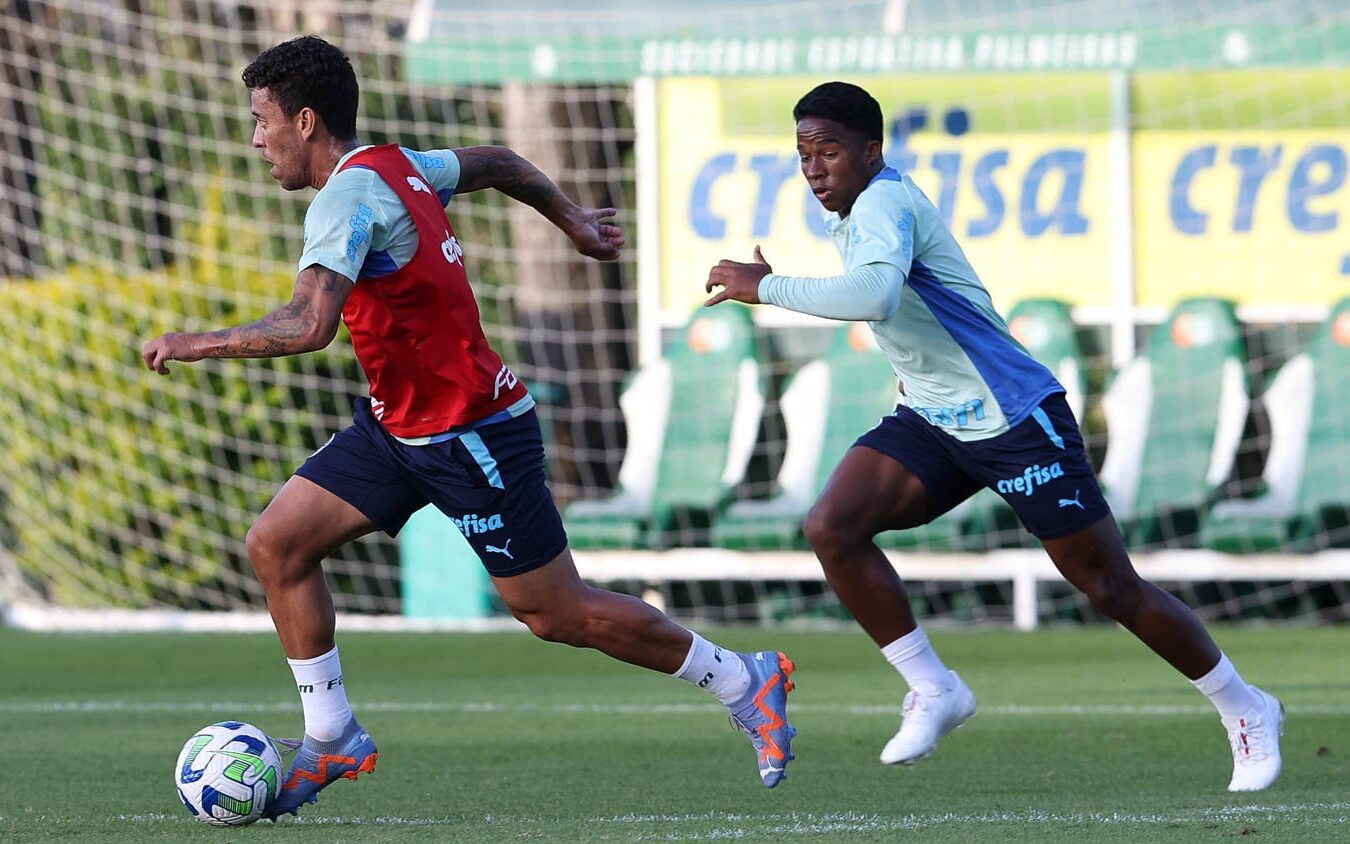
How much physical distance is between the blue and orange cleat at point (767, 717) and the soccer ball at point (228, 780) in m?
1.21

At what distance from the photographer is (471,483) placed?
564cm

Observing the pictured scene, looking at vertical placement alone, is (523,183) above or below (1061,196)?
above

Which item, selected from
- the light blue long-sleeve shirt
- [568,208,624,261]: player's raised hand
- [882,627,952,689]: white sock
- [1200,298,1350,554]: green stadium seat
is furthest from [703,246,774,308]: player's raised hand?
[1200,298,1350,554]: green stadium seat

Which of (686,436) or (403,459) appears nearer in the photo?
(403,459)

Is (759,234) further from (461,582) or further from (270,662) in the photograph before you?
(270,662)

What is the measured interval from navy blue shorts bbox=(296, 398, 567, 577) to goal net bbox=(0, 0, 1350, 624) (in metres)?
6.87

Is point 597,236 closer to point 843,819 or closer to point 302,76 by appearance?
point 302,76

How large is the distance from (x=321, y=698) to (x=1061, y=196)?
8.20m

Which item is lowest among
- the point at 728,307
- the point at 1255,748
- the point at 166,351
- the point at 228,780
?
the point at 1255,748

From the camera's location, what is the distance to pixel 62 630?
41.3 feet

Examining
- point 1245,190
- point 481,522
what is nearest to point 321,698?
point 481,522

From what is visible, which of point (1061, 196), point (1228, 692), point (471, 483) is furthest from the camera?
point (1061, 196)

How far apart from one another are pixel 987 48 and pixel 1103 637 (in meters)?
3.41

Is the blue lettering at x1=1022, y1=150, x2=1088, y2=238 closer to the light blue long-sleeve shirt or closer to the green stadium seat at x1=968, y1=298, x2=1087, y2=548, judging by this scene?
the green stadium seat at x1=968, y1=298, x2=1087, y2=548
